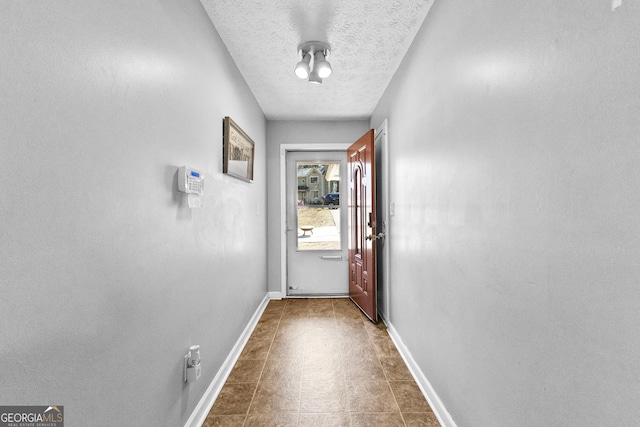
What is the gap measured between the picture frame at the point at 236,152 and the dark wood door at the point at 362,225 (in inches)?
47.8

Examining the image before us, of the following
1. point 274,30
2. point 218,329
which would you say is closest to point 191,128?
point 274,30

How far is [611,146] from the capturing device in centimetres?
72

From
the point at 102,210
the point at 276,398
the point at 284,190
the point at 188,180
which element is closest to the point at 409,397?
the point at 276,398

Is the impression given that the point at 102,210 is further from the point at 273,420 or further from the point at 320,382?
the point at 320,382

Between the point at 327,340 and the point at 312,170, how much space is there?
224cm

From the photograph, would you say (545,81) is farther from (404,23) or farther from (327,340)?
(327,340)

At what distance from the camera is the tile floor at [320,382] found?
5.68ft

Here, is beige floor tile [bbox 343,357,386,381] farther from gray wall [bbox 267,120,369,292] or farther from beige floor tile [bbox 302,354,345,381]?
gray wall [bbox 267,120,369,292]

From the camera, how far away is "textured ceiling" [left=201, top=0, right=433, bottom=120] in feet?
6.03

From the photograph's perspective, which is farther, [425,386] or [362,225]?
[362,225]

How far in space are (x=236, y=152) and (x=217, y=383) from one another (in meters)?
1.68

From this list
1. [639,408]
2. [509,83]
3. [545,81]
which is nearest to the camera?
[639,408]

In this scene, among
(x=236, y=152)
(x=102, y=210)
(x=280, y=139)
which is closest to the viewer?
(x=102, y=210)

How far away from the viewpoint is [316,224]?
4.12 m
